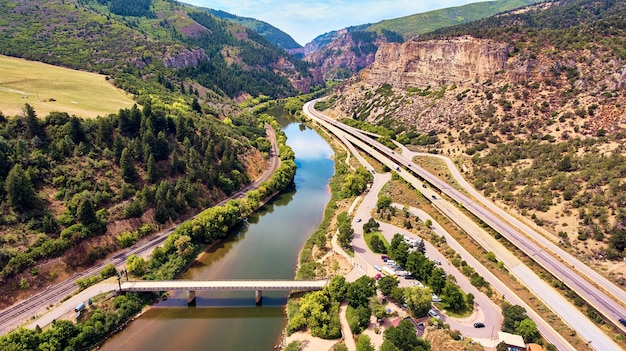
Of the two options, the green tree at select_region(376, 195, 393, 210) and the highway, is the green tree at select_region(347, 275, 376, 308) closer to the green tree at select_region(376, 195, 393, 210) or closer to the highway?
the highway

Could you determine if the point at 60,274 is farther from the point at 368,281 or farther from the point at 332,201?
the point at 332,201

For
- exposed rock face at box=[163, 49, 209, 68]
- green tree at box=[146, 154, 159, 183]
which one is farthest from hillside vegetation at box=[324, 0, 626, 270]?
exposed rock face at box=[163, 49, 209, 68]

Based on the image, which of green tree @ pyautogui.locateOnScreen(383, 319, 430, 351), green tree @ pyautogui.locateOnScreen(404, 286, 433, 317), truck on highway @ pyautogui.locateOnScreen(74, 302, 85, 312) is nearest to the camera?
green tree @ pyautogui.locateOnScreen(383, 319, 430, 351)

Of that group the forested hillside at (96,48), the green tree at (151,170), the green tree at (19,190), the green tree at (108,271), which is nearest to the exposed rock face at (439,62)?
the forested hillside at (96,48)

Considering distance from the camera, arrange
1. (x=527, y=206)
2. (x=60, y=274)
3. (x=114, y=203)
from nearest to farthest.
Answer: (x=60, y=274)
(x=114, y=203)
(x=527, y=206)

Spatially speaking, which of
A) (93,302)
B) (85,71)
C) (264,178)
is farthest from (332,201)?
(85,71)
